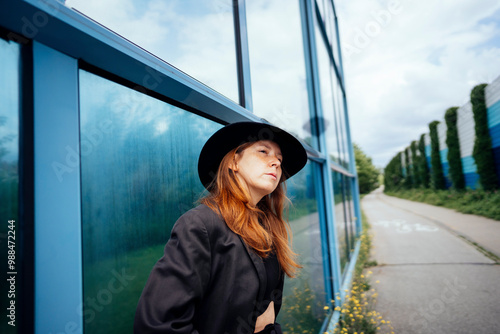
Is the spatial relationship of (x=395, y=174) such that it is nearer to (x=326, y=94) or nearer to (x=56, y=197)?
(x=326, y=94)

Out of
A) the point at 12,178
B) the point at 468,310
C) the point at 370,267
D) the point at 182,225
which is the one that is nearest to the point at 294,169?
the point at 182,225

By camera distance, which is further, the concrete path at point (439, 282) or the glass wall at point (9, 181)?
the concrete path at point (439, 282)

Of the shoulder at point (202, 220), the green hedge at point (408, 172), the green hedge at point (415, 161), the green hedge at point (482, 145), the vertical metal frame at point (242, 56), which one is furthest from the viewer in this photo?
the green hedge at point (408, 172)

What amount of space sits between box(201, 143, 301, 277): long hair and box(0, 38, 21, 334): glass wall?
522 millimetres

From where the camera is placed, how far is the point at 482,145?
1305 cm

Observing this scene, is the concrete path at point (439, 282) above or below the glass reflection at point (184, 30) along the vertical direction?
below

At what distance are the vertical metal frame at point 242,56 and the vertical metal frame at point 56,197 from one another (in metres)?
1.13

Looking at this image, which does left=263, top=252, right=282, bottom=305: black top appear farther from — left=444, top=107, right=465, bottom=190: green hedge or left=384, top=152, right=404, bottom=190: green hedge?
left=384, top=152, right=404, bottom=190: green hedge

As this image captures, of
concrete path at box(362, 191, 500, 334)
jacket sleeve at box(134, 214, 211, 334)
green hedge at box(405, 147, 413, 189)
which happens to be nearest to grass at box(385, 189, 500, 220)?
concrete path at box(362, 191, 500, 334)

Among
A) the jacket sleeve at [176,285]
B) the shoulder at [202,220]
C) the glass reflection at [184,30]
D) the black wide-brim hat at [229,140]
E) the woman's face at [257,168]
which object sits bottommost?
the jacket sleeve at [176,285]

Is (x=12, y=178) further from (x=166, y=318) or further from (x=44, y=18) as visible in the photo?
(x=166, y=318)

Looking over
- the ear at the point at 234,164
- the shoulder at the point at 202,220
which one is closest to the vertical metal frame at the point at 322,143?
the ear at the point at 234,164

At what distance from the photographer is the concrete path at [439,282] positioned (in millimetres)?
3494

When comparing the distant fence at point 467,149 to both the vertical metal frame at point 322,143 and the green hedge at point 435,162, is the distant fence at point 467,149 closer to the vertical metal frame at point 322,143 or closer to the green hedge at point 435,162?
the green hedge at point 435,162
